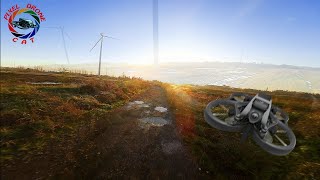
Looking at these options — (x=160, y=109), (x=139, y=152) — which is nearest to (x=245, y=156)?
(x=139, y=152)

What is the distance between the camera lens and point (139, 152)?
9.87 m

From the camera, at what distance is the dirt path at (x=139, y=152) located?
821 centimetres

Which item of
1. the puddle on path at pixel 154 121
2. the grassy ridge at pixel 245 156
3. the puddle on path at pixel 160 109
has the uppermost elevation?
the puddle on path at pixel 160 109

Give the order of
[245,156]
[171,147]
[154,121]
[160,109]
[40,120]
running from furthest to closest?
[160,109] < [154,121] < [40,120] < [171,147] < [245,156]

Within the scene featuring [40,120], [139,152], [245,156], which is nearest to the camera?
[139,152]

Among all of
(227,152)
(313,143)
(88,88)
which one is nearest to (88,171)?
(227,152)

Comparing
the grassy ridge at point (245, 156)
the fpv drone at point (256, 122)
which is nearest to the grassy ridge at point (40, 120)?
the grassy ridge at point (245, 156)

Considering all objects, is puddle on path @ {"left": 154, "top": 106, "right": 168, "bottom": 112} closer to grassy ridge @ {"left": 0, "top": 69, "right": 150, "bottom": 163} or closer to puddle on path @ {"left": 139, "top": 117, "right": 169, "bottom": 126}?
puddle on path @ {"left": 139, "top": 117, "right": 169, "bottom": 126}

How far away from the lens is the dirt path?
821 cm

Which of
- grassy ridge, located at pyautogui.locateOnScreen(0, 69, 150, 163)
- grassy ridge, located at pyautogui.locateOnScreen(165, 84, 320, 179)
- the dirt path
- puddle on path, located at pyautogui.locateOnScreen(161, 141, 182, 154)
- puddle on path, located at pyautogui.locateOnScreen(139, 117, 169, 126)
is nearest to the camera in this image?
the dirt path

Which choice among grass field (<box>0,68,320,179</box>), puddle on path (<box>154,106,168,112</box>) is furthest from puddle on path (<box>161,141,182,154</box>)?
puddle on path (<box>154,106,168,112</box>)

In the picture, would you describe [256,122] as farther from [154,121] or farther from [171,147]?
[154,121]

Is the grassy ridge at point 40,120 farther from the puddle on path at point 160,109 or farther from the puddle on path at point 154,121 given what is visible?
the puddle on path at point 160,109

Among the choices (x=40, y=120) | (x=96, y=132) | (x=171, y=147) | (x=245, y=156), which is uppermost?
(x=40, y=120)
